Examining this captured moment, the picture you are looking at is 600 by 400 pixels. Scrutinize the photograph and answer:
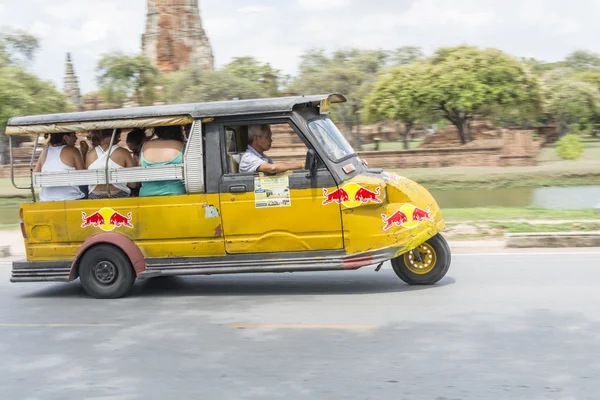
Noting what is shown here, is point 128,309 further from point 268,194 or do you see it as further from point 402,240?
point 402,240

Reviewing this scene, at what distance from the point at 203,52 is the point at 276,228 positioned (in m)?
69.7

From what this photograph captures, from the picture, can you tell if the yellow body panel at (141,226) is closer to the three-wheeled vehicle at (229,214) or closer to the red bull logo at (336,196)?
the three-wheeled vehicle at (229,214)

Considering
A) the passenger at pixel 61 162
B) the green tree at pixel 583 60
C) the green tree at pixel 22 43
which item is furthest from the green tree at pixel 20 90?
the green tree at pixel 583 60

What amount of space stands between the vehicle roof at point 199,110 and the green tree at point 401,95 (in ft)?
141

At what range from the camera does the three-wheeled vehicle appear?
8.38 m

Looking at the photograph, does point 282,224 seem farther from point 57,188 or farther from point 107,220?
point 57,188

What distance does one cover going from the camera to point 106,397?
5484 mm

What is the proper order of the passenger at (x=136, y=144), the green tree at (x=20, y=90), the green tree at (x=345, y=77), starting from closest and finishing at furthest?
the passenger at (x=136, y=144) → the green tree at (x=20, y=90) → the green tree at (x=345, y=77)

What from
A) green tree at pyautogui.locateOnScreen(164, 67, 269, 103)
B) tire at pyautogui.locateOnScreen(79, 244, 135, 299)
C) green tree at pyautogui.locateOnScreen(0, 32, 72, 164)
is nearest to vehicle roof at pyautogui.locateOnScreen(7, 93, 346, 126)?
tire at pyautogui.locateOnScreen(79, 244, 135, 299)

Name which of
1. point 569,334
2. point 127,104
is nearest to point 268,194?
point 569,334

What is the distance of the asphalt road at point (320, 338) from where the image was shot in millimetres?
5520

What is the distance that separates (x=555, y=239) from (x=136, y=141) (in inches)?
230

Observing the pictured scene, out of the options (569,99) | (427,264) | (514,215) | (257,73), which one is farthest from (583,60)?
(427,264)

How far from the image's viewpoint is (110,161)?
903 cm
